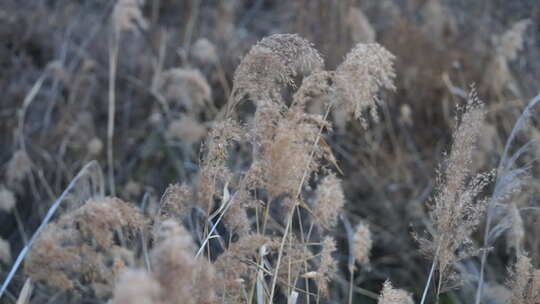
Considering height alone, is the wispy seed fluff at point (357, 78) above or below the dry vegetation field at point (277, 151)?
above

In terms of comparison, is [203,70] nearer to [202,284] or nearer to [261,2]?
[261,2]

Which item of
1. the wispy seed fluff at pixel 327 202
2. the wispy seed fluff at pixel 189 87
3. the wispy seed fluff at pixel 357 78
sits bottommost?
the wispy seed fluff at pixel 327 202

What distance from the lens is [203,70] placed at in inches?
189

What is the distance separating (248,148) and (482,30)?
2.25m

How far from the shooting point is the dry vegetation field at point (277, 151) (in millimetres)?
1622

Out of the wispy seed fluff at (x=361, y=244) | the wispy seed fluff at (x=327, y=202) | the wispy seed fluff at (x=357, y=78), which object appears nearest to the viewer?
the wispy seed fluff at (x=357, y=78)

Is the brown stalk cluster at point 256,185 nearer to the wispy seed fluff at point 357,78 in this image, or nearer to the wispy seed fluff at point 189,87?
the wispy seed fluff at point 357,78

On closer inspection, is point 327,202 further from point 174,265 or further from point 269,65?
point 174,265

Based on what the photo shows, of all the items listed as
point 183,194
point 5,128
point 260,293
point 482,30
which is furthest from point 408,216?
point 5,128

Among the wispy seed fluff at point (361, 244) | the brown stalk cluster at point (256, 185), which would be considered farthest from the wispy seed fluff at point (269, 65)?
the wispy seed fluff at point (361, 244)

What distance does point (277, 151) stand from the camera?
5.09 feet

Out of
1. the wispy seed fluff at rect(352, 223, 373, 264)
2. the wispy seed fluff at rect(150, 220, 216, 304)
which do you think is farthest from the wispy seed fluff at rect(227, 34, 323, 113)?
the wispy seed fluff at rect(352, 223, 373, 264)

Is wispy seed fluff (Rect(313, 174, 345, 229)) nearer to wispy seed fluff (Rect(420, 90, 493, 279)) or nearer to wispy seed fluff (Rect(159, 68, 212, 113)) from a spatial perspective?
wispy seed fluff (Rect(420, 90, 493, 279))

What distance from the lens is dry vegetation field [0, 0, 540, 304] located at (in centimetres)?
162
